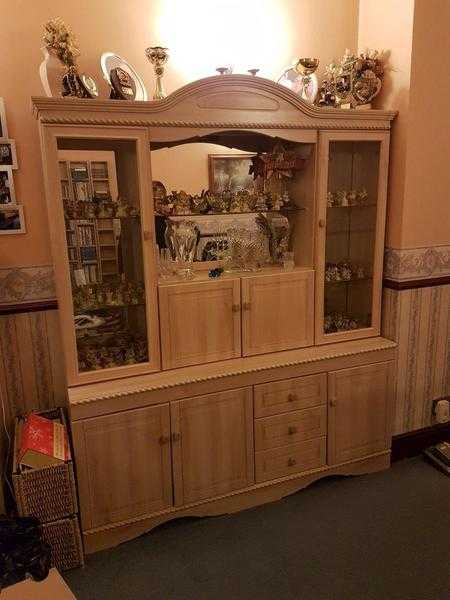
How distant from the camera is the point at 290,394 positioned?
2369 millimetres

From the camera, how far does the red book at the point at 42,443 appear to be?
6.29ft

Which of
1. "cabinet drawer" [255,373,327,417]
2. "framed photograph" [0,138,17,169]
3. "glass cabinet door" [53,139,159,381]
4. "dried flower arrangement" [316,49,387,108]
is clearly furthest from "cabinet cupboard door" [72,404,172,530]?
"dried flower arrangement" [316,49,387,108]

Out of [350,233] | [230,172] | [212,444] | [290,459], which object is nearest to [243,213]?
[230,172]

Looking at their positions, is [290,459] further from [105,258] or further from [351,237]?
[105,258]

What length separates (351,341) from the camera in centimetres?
259

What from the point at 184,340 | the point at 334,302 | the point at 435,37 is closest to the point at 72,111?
the point at 184,340

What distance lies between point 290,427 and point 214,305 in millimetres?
747

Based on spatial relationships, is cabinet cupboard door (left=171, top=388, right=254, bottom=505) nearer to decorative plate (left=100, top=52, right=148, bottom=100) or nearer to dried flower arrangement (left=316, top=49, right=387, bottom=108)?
decorative plate (left=100, top=52, right=148, bottom=100)

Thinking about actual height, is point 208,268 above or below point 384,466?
above

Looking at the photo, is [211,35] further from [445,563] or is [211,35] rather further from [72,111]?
[445,563]

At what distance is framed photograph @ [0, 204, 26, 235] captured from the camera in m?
2.14

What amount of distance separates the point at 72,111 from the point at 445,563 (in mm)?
2435

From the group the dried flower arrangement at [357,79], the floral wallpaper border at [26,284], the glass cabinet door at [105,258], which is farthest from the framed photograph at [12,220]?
the dried flower arrangement at [357,79]

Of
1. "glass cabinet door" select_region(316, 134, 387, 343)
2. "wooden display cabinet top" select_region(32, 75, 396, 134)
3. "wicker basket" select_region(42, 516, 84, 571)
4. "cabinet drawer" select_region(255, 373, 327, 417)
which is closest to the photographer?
"wooden display cabinet top" select_region(32, 75, 396, 134)
